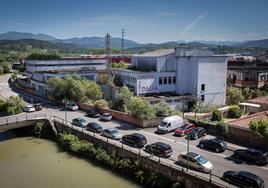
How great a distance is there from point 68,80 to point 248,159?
35.3 metres

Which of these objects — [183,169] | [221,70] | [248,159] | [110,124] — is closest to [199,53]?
[221,70]

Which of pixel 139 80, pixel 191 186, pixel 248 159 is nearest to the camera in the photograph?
pixel 191 186

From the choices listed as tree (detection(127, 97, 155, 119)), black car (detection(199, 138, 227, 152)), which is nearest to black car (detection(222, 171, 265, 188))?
black car (detection(199, 138, 227, 152))

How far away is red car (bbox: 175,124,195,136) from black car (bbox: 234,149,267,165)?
7904 mm

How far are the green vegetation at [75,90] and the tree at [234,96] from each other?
82.9 ft

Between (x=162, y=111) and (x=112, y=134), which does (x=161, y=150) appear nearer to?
(x=112, y=134)

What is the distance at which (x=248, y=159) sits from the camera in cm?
2516

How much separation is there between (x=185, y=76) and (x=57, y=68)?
124ft

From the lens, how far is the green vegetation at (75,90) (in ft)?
163

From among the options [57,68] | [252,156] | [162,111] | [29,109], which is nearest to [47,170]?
[162,111]

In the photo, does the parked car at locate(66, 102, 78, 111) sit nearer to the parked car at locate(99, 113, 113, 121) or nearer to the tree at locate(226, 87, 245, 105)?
the parked car at locate(99, 113, 113, 121)

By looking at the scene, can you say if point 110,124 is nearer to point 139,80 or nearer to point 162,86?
point 139,80

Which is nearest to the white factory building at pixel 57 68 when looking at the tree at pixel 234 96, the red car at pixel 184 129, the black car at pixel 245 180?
the tree at pixel 234 96

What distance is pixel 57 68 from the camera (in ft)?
238
